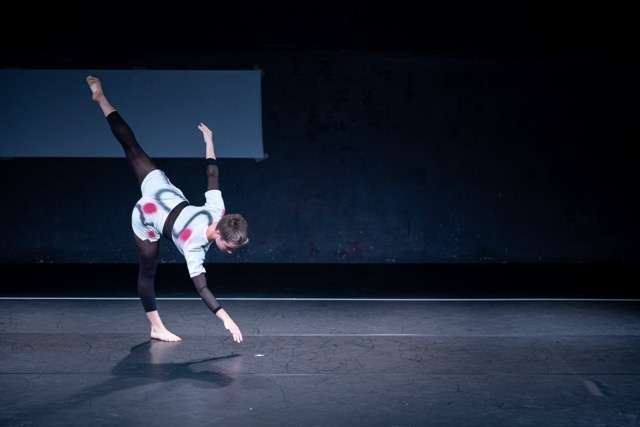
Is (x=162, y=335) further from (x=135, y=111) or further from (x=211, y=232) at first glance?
(x=135, y=111)

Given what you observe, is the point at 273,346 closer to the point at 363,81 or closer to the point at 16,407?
the point at 16,407

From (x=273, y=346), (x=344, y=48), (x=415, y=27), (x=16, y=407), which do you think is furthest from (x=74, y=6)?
(x=16, y=407)

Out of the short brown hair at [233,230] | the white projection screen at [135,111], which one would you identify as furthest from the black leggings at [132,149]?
the white projection screen at [135,111]

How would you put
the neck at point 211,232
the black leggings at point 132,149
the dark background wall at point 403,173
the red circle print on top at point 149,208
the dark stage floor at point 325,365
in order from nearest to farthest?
1. the dark stage floor at point 325,365
2. the neck at point 211,232
3. the red circle print on top at point 149,208
4. the black leggings at point 132,149
5. the dark background wall at point 403,173

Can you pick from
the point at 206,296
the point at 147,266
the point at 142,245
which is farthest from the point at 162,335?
the point at 206,296

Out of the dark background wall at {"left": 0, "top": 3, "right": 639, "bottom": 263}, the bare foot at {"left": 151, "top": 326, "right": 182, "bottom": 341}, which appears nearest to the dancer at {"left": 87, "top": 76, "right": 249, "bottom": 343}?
the bare foot at {"left": 151, "top": 326, "right": 182, "bottom": 341}

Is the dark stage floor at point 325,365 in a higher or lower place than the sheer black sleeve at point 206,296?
lower

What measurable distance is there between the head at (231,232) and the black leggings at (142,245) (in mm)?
990

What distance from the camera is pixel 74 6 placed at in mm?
8992

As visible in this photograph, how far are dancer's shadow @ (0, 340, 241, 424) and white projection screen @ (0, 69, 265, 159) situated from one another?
447 cm

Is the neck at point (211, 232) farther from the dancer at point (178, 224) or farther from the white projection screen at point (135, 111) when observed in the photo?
the white projection screen at point (135, 111)

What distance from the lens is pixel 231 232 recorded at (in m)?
4.34

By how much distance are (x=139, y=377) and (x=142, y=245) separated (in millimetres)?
1017

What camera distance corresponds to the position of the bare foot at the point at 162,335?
18.0ft
